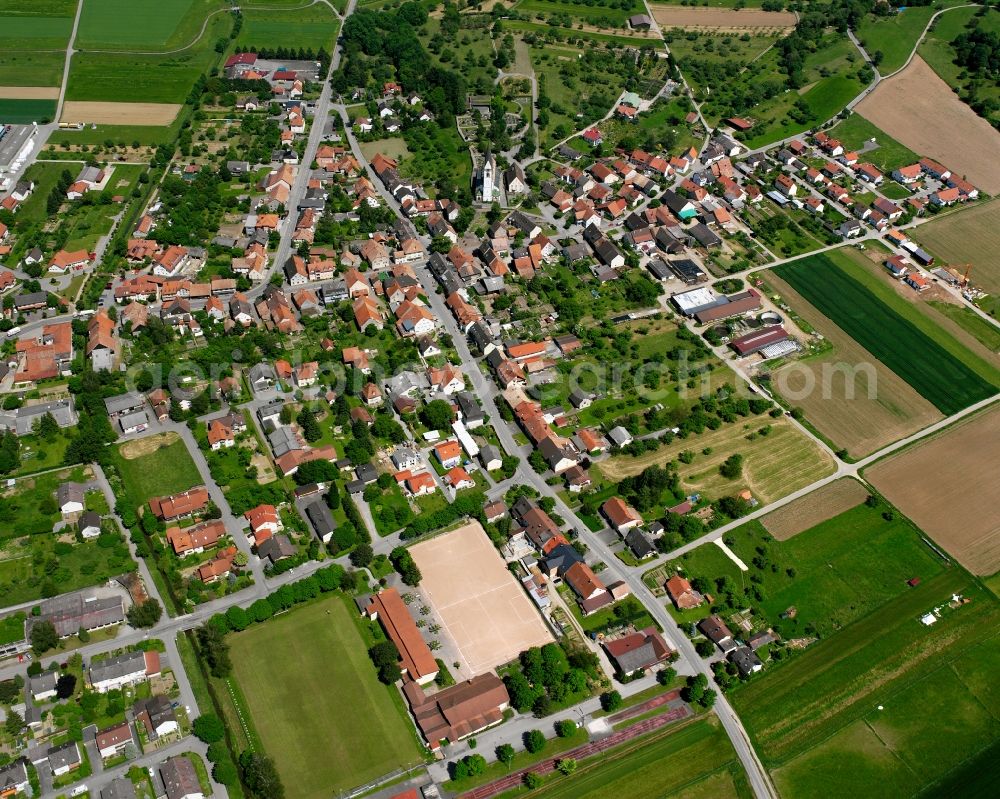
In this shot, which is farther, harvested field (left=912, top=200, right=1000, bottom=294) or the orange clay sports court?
harvested field (left=912, top=200, right=1000, bottom=294)

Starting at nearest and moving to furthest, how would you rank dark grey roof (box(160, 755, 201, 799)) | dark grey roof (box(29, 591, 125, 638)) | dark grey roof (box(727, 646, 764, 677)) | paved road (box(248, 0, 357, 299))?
dark grey roof (box(160, 755, 201, 799))
dark grey roof (box(29, 591, 125, 638))
dark grey roof (box(727, 646, 764, 677))
paved road (box(248, 0, 357, 299))

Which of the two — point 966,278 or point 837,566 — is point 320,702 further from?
point 966,278

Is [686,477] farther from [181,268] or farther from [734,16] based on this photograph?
[734,16]

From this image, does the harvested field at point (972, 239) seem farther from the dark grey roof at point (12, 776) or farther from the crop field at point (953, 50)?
the dark grey roof at point (12, 776)

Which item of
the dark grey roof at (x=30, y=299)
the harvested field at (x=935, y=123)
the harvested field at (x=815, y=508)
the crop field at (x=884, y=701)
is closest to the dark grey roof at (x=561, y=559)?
the crop field at (x=884, y=701)

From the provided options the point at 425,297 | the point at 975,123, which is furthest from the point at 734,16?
the point at 425,297

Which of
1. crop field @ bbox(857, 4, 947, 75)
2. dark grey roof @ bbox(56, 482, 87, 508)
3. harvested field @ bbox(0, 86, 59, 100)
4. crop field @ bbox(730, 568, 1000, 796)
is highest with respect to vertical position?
harvested field @ bbox(0, 86, 59, 100)

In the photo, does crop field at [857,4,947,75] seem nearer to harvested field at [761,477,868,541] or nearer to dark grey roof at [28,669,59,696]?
harvested field at [761,477,868,541]

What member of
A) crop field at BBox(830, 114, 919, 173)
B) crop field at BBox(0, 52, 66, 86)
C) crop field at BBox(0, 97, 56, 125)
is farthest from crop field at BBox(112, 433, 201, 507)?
crop field at BBox(830, 114, 919, 173)
